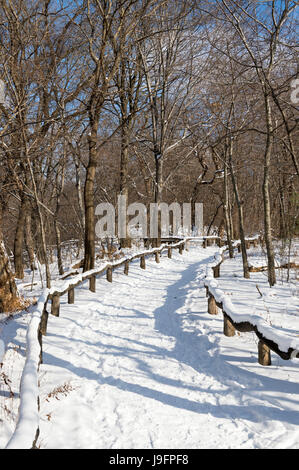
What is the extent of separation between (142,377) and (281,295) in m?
5.76

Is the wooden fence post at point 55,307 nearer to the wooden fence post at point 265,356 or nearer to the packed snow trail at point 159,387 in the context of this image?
the packed snow trail at point 159,387

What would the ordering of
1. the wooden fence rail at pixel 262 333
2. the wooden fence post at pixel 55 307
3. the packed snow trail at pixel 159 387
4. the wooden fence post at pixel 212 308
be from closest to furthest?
→ the packed snow trail at pixel 159 387
the wooden fence rail at pixel 262 333
the wooden fence post at pixel 55 307
the wooden fence post at pixel 212 308

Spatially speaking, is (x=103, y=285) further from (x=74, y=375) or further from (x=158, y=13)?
(x=158, y=13)

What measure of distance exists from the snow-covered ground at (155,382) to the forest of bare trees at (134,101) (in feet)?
9.84

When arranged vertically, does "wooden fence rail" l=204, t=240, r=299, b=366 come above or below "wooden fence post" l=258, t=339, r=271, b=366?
above

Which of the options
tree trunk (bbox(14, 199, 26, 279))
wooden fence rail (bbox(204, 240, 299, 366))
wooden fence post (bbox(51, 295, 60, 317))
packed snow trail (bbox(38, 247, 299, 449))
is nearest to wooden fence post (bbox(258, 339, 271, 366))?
wooden fence rail (bbox(204, 240, 299, 366))

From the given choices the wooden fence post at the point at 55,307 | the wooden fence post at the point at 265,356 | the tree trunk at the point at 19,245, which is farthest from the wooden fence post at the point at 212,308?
the tree trunk at the point at 19,245

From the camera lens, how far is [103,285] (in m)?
11.2

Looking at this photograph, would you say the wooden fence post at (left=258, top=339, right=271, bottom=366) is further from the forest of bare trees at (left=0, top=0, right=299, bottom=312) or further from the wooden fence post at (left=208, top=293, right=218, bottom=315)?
the forest of bare trees at (left=0, top=0, right=299, bottom=312)

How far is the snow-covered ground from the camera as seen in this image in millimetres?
3420

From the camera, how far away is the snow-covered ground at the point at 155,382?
11.2 ft

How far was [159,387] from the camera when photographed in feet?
14.6

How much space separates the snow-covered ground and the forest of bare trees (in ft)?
9.84
